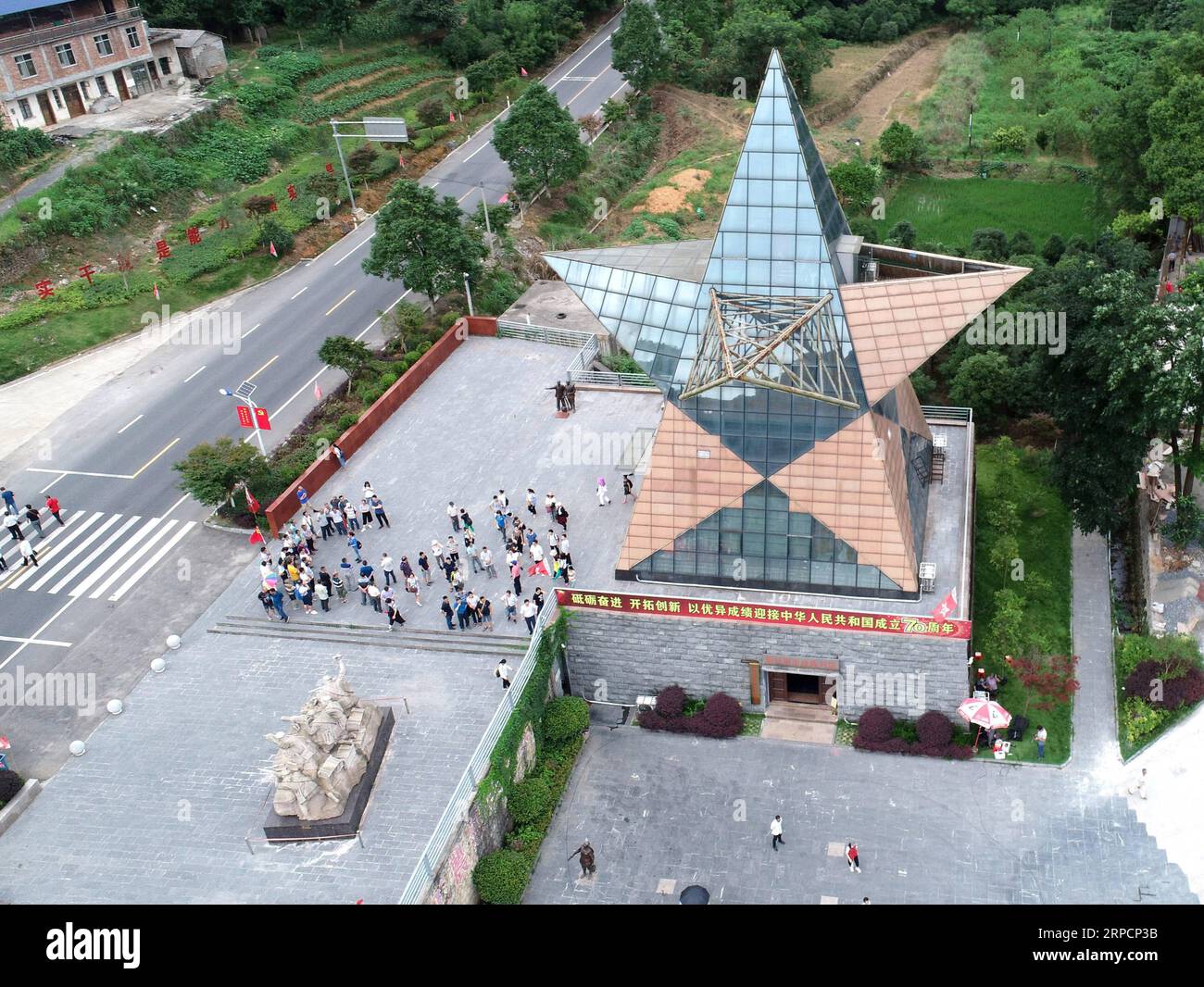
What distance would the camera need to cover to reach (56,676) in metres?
35.7

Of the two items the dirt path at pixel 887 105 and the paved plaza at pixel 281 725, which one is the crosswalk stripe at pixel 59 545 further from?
the dirt path at pixel 887 105

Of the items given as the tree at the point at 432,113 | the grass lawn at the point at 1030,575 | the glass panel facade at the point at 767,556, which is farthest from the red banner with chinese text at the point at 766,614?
the tree at the point at 432,113

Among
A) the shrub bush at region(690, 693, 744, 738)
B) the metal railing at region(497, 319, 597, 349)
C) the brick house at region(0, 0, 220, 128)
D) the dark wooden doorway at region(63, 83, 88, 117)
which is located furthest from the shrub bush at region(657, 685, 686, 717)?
the dark wooden doorway at region(63, 83, 88, 117)

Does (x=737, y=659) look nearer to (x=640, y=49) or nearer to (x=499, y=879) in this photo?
(x=499, y=879)

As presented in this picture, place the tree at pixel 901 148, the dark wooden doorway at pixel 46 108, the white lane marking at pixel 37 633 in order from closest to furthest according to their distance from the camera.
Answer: the white lane marking at pixel 37 633 < the dark wooden doorway at pixel 46 108 < the tree at pixel 901 148

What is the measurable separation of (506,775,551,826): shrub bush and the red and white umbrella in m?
12.3

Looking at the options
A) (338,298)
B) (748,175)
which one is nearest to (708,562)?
(748,175)

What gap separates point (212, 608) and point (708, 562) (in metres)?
16.8

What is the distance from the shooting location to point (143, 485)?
147 ft

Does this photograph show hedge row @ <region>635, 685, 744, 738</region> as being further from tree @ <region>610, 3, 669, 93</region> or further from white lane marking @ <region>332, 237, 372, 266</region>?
tree @ <region>610, 3, 669, 93</region>

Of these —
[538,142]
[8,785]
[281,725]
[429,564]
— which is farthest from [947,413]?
[8,785]

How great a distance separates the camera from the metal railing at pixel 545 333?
5088cm

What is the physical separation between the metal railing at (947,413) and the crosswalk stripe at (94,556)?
30188 millimetres

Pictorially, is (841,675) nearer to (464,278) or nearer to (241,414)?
(241,414)
